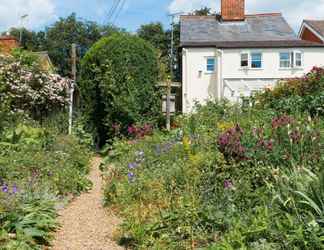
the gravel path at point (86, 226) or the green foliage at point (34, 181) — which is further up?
the green foliage at point (34, 181)

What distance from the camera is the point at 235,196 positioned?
595 cm

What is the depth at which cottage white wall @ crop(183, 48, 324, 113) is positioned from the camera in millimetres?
35188

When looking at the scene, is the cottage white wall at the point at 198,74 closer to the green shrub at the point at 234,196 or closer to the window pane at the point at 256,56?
the window pane at the point at 256,56

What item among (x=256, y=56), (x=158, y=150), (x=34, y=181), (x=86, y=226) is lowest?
(x=86, y=226)

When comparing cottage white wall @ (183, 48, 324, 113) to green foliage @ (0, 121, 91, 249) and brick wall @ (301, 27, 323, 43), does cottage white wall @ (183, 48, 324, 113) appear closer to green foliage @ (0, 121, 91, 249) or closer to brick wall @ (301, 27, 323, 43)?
brick wall @ (301, 27, 323, 43)

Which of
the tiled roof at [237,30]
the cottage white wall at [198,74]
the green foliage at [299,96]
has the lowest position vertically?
the green foliage at [299,96]

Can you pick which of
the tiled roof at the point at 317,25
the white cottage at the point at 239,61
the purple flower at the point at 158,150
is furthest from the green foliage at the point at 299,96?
the tiled roof at the point at 317,25

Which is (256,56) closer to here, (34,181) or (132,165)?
(132,165)

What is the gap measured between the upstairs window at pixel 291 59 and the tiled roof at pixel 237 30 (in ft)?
4.73

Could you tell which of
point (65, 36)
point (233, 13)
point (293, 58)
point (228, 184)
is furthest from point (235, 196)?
point (65, 36)

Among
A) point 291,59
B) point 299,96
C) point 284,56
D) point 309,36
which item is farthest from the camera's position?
point 309,36

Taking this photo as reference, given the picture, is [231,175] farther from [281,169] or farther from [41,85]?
[41,85]

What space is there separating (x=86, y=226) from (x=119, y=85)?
10.7m

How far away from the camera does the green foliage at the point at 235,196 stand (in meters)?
4.96
